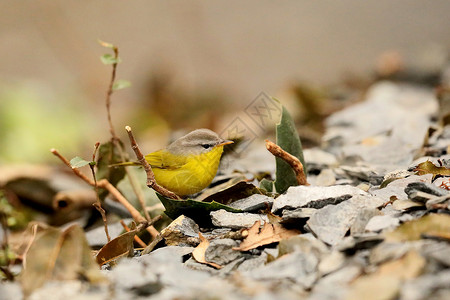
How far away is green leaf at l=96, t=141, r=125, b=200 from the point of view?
2.94 metres

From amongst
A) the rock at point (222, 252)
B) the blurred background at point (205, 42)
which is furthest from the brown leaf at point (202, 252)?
the blurred background at point (205, 42)

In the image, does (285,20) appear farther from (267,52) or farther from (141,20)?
(141,20)

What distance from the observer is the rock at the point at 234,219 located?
213cm

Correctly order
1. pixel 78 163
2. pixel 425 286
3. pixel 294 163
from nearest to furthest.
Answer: pixel 425 286 < pixel 78 163 < pixel 294 163

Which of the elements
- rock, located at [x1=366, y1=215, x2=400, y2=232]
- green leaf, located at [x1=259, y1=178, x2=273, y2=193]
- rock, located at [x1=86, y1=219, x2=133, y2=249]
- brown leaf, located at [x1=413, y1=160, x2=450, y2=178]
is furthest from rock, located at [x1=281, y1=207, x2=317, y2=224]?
rock, located at [x1=86, y1=219, x2=133, y2=249]

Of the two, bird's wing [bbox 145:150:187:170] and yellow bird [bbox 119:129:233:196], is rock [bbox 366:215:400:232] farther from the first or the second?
bird's wing [bbox 145:150:187:170]

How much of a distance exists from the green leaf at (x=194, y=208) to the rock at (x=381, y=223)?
593 millimetres

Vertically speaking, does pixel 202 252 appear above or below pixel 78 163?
below

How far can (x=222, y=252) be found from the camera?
1943mm

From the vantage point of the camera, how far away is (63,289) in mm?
1628

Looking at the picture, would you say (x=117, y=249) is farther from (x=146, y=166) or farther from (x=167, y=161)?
(x=167, y=161)

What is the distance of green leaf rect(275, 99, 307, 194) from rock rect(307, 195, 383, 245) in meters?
0.44

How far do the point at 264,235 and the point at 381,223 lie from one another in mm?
414

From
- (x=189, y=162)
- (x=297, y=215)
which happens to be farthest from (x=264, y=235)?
(x=189, y=162)
